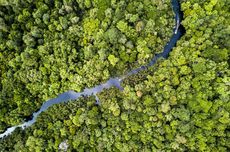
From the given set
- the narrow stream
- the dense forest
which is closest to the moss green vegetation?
the dense forest

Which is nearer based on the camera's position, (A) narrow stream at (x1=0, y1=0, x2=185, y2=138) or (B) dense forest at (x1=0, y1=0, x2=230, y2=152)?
(B) dense forest at (x1=0, y1=0, x2=230, y2=152)

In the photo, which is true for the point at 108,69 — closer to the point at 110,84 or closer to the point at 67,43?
the point at 110,84

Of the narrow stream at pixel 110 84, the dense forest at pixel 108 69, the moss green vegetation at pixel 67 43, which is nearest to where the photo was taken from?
the dense forest at pixel 108 69

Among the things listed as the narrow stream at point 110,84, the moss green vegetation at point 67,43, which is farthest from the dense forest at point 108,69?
the narrow stream at point 110,84

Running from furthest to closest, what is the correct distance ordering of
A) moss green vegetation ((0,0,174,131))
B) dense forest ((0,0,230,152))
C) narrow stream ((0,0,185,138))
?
narrow stream ((0,0,185,138))
moss green vegetation ((0,0,174,131))
dense forest ((0,0,230,152))

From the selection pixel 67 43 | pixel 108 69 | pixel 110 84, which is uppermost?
pixel 67 43

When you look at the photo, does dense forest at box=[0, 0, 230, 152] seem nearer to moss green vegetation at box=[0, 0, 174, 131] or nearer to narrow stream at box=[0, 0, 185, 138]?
moss green vegetation at box=[0, 0, 174, 131]

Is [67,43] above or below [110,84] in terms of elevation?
above

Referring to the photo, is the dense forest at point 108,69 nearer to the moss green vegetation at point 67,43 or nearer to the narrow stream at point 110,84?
the moss green vegetation at point 67,43

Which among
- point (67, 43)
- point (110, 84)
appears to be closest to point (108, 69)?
point (110, 84)

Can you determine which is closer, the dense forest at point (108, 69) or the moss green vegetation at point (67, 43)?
the dense forest at point (108, 69)
